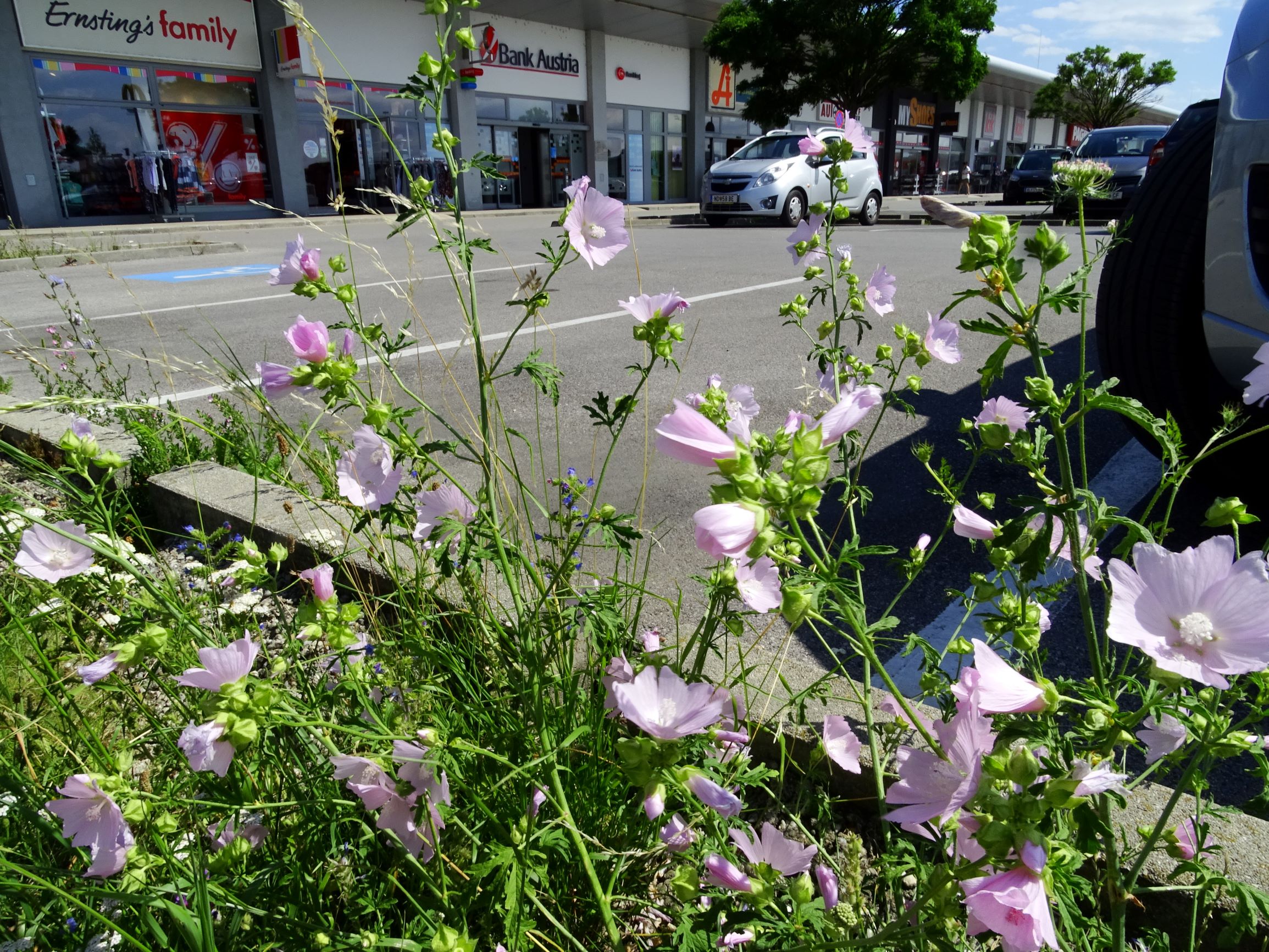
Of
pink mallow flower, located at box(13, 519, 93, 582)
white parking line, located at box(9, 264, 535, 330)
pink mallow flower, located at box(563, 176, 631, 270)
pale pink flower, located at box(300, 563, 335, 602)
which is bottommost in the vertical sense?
white parking line, located at box(9, 264, 535, 330)

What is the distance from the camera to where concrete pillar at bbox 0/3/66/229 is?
15.5 metres

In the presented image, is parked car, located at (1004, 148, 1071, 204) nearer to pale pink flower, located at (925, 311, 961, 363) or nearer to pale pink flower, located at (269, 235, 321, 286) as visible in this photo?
pale pink flower, located at (925, 311, 961, 363)

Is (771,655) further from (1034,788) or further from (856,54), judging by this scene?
(856,54)

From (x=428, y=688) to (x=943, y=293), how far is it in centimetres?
667

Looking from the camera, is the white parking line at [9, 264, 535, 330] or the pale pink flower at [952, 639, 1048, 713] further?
the white parking line at [9, 264, 535, 330]

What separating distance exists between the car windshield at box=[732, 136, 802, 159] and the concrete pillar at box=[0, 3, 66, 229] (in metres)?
12.9

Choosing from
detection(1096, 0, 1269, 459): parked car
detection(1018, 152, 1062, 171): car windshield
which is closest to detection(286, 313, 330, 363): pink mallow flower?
detection(1096, 0, 1269, 459): parked car

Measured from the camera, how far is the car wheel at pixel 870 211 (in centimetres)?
1709

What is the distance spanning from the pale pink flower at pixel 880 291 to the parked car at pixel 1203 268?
2.71 feet

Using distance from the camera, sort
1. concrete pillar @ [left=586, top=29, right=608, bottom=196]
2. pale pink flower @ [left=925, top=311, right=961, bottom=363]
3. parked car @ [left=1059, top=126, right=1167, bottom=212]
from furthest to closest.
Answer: concrete pillar @ [left=586, top=29, right=608, bottom=196] < parked car @ [left=1059, top=126, right=1167, bottom=212] < pale pink flower @ [left=925, top=311, right=961, bottom=363]

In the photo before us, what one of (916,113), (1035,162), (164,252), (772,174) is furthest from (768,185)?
(916,113)

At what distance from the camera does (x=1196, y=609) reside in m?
0.68

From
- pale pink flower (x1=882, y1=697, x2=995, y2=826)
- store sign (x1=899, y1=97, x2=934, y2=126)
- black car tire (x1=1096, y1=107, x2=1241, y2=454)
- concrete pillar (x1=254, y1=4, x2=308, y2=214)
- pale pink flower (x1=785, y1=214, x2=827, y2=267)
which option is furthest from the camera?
store sign (x1=899, y1=97, x2=934, y2=126)

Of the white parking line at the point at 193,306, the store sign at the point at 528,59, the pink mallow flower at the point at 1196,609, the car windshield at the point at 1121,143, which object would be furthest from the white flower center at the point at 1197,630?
the store sign at the point at 528,59
